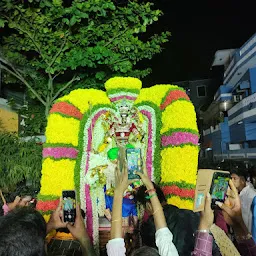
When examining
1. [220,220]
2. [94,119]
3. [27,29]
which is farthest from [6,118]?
[220,220]

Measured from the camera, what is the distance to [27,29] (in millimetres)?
5879

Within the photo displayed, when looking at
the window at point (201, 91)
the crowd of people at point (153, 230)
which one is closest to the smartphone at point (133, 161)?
the crowd of people at point (153, 230)

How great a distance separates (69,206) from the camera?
240 cm

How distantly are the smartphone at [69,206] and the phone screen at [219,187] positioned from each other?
113cm

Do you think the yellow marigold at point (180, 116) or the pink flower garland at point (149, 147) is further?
the pink flower garland at point (149, 147)

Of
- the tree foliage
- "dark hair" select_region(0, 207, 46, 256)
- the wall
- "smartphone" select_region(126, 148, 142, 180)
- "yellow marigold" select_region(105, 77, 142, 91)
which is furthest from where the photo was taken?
the wall

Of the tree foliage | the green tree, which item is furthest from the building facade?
the tree foliage

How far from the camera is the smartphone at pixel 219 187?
6.43ft

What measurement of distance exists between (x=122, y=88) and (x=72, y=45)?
2.42 metres

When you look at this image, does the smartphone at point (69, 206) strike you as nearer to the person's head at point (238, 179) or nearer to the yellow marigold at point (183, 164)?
the yellow marigold at point (183, 164)

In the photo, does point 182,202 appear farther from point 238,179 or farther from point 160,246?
point 160,246

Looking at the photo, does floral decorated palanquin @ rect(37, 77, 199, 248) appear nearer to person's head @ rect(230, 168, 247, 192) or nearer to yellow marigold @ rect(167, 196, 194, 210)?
yellow marigold @ rect(167, 196, 194, 210)

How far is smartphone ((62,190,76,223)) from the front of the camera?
7.54ft

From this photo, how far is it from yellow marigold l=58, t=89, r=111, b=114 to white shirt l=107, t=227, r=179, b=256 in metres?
2.71
